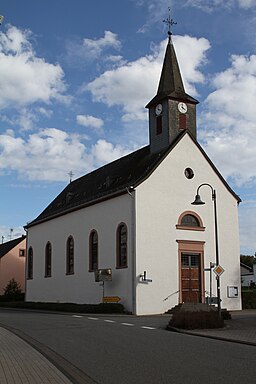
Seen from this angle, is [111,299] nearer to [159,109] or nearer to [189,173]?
[189,173]

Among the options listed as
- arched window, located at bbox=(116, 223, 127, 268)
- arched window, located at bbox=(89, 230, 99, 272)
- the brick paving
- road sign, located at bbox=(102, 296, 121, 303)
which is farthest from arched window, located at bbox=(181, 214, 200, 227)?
the brick paving

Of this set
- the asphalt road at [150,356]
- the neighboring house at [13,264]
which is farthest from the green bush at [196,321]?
the neighboring house at [13,264]

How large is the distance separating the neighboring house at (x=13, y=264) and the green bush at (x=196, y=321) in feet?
149

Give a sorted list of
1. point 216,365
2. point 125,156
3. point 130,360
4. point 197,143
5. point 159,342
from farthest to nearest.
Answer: point 125,156, point 197,143, point 159,342, point 130,360, point 216,365

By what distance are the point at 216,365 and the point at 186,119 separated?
24558mm

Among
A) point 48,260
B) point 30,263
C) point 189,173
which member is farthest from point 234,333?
point 30,263

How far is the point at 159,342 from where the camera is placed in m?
14.3

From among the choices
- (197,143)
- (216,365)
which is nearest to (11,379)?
(216,365)

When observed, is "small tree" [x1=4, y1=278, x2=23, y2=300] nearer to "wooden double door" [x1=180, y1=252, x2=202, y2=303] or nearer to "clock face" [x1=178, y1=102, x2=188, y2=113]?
"wooden double door" [x1=180, y1=252, x2=202, y2=303]

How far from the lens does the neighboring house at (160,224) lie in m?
29.8

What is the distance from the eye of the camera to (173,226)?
30984 millimetres

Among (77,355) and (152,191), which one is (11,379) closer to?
(77,355)

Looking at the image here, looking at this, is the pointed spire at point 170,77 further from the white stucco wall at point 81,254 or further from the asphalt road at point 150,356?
the asphalt road at point 150,356

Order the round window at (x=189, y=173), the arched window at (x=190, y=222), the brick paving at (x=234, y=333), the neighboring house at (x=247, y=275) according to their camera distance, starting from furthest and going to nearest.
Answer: the neighboring house at (x=247, y=275) → the round window at (x=189, y=173) → the arched window at (x=190, y=222) → the brick paving at (x=234, y=333)
